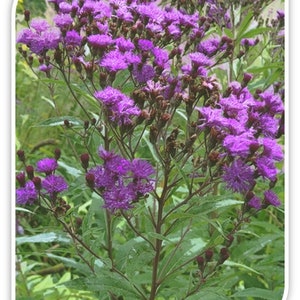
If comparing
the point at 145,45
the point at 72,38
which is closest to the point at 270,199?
the point at 145,45

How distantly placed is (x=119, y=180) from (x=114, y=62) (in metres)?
0.21

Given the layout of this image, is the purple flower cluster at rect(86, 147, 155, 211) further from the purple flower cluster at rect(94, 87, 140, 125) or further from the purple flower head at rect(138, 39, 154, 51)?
the purple flower head at rect(138, 39, 154, 51)

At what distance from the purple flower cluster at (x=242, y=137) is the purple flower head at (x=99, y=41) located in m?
0.22

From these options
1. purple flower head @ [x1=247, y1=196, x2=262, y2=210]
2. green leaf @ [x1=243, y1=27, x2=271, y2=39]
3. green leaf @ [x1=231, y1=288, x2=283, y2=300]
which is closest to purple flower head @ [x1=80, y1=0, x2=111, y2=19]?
green leaf @ [x1=243, y1=27, x2=271, y2=39]

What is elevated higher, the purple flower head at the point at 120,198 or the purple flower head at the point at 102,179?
the purple flower head at the point at 102,179

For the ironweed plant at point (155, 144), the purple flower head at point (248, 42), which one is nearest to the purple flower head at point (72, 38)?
the ironweed plant at point (155, 144)

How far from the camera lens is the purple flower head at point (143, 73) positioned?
1.22m

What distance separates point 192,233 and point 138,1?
1.62ft

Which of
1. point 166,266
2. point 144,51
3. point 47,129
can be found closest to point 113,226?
point 166,266

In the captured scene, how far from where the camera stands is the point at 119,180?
3.75ft

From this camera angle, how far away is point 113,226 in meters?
1.34

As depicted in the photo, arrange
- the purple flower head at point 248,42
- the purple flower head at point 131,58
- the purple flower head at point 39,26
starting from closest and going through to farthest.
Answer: the purple flower head at point 131,58 < the purple flower head at point 39,26 < the purple flower head at point 248,42

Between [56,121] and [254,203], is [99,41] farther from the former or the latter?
[254,203]

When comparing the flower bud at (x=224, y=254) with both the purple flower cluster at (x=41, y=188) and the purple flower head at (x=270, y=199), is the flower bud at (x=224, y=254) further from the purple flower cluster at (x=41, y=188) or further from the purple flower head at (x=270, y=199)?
the purple flower cluster at (x=41, y=188)
